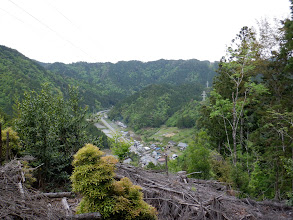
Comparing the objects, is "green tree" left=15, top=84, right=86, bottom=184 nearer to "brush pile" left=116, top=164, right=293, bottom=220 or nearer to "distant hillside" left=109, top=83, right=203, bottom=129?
"brush pile" left=116, top=164, right=293, bottom=220

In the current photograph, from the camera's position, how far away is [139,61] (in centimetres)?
15700

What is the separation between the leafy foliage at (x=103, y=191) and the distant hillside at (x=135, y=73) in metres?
104

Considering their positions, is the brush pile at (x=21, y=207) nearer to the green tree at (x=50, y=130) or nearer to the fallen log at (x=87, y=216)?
the fallen log at (x=87, y=216)

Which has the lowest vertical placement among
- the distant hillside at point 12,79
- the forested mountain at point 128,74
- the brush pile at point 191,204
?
the brush pile at point 191,204

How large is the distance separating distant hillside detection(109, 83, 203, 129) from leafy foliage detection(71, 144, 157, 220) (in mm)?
61364

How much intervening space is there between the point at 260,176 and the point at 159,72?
130 meters

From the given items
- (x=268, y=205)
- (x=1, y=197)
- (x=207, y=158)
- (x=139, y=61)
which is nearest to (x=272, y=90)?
(x=207, y=158)

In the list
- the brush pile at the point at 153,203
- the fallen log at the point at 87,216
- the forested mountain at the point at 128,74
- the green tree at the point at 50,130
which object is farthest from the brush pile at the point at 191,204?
the forested mountain at the point at 128,74

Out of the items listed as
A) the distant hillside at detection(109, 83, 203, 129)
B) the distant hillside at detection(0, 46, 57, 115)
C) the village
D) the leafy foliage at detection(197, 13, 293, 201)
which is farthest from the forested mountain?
the leafy foliage at detection(197, 13, 293, 201)

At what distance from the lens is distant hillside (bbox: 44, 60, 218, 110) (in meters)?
120

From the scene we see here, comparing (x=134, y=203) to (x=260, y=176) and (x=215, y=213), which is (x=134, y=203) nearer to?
(x=215, y=213)

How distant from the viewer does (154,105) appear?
72750 millimetres

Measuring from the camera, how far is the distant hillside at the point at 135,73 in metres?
120

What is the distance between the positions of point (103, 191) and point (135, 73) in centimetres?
13871
